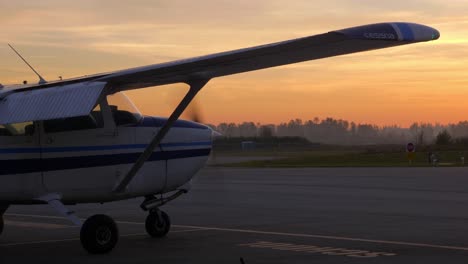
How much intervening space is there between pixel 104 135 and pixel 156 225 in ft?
7.99

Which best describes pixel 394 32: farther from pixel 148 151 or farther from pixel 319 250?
pixel 148 151

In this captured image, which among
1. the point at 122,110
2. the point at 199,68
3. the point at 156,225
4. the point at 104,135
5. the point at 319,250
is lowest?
the point at 319,250

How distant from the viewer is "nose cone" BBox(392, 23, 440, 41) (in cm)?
946

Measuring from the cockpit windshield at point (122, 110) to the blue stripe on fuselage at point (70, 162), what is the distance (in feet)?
1.70

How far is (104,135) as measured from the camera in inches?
497

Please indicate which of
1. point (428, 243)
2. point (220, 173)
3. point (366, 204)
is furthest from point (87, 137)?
point (366, 204)

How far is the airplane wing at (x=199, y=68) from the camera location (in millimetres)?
9484

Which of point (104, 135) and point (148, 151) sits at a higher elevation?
point (104, 135)

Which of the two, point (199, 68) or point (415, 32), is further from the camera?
point (199, 68)

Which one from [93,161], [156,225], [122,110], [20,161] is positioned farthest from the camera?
[156,225]

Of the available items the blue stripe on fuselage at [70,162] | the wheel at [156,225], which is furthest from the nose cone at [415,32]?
the wheel at [156,225]

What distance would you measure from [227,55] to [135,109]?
2.94 metres

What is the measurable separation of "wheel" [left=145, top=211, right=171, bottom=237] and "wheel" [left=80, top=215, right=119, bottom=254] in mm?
1963

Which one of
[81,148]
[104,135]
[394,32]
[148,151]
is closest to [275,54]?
[394,32]
